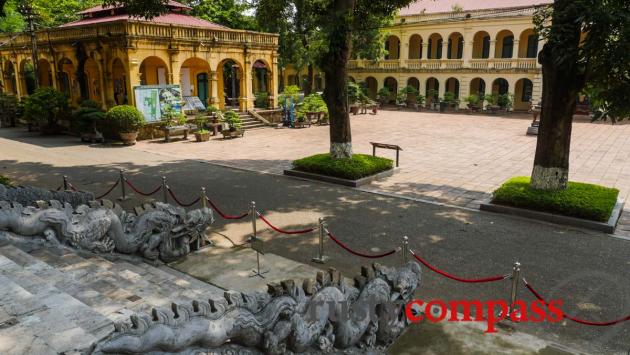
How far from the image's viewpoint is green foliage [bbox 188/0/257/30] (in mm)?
34844

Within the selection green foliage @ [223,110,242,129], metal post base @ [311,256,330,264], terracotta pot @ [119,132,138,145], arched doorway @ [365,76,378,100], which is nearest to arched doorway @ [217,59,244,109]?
green foliage @ [223,110,242,129]

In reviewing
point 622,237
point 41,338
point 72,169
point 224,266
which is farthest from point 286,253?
point 72,169

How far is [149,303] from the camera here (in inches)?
223

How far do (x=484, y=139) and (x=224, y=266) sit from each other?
1799 centimetres

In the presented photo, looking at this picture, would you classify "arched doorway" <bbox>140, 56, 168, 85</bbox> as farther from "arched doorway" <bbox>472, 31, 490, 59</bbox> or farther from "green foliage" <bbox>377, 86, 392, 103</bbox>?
"arched doorway" <bbox>472, 31, 490, 59</bbox>

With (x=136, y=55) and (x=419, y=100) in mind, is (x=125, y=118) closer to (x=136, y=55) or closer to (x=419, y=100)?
(x=136, y=55)

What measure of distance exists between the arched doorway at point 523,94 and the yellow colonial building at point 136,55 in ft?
66.2

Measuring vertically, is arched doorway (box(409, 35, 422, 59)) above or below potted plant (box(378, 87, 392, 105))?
above

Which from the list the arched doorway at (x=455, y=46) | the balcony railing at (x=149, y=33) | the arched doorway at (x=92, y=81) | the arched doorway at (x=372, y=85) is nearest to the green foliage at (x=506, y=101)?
the arched doorway at (x=455, y=46)

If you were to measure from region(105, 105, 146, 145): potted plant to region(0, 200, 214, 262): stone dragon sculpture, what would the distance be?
1361 centimetres

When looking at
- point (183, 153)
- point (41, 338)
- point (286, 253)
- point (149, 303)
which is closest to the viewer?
point (41, 338)

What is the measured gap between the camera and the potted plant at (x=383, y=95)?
139ft

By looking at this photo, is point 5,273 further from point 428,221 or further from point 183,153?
point 183,153

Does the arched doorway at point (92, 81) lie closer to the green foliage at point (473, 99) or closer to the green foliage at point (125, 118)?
the green foliage at point (125, 118)
